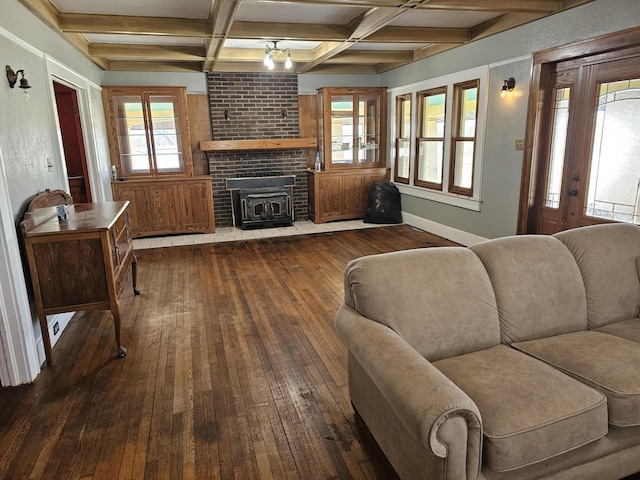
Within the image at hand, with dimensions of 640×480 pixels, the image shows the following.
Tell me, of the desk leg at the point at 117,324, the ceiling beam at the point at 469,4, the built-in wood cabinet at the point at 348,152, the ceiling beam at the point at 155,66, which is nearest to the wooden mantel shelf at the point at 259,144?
the built-in wood cabinet at the point at 348,152

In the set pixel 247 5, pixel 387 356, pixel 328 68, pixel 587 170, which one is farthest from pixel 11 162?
pixel 328 68

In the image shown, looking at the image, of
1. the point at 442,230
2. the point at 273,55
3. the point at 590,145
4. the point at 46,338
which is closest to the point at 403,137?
the point at 442,230

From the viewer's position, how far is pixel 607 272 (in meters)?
2.26

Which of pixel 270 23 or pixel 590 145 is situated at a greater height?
pixel 270 23

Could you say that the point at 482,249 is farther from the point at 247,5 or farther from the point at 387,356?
the point at 247,5

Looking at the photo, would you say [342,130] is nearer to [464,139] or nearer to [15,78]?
[464,139]

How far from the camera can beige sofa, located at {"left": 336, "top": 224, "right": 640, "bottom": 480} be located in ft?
4.63

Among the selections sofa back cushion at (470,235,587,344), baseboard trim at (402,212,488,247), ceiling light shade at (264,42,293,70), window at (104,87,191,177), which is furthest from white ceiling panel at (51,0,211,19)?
baseboard trim at (402,212,488,247)

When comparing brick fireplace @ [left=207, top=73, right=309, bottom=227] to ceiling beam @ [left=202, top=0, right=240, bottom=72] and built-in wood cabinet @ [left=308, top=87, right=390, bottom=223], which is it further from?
ceiling beam @ [left=202, top=0, right=240, bottom=72]

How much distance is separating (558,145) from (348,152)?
3639 millimetres

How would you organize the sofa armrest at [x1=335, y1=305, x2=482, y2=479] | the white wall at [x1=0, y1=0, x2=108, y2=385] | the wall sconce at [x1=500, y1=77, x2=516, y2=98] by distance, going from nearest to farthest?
1. the sofa armrest at [x1=335, y1=305, x2=482, y2=479]
2. the white wall at [x1=0, y1=0, x2=108, y2=385]
3. the wall sconce at [x1=500, y1=77, x2=516, y2=98]

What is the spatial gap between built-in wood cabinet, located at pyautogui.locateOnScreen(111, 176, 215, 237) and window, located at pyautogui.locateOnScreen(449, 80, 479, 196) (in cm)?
359

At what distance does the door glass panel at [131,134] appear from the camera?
6.13 m

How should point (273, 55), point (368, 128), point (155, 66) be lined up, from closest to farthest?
point (273, 55), point (155, 66), point (368, 128)
